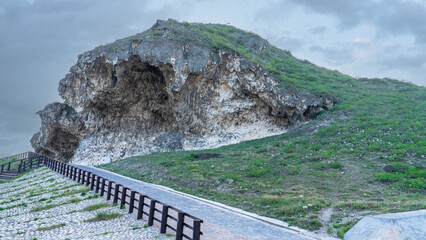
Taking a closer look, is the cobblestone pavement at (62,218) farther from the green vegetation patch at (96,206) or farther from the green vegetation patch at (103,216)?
the green vegetation patch at (103,216)

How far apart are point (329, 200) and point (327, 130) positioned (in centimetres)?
1676

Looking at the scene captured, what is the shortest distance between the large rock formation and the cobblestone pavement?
19432 millimetres

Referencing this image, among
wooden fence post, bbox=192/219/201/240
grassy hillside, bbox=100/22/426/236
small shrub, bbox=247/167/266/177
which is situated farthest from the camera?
small shrub, bbox=247/167/266/177

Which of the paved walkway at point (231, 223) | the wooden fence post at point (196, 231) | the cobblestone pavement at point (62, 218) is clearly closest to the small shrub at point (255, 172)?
the paved walkway at point (231, 223)

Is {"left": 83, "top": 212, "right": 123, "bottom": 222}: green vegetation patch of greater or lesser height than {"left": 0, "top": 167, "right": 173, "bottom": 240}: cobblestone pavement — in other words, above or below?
above

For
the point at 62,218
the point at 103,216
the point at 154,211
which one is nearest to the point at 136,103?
the point at 62,218

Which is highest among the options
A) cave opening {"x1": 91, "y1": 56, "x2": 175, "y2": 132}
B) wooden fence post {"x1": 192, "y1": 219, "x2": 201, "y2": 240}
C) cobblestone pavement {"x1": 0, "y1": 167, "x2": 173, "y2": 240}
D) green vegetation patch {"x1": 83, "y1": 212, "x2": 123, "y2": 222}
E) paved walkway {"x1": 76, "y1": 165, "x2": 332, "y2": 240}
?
cave opening {"x1": 91, "y1": 56, "x2": 175, "y2": 132}

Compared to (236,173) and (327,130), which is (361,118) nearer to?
(327,130)

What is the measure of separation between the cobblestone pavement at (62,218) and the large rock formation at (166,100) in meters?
19.4

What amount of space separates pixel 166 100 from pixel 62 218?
3067cm

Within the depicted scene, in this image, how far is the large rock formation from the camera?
36.9m

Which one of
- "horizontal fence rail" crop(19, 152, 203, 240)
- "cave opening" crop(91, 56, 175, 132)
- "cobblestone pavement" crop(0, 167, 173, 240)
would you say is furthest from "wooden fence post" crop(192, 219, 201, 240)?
"cave opening" crop(91, 56, 175, 132)

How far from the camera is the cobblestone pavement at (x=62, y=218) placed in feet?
36.5

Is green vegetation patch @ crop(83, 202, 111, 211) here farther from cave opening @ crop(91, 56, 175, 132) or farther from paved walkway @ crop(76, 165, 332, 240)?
cave opening @ crop(91, 56, 175, 132)
